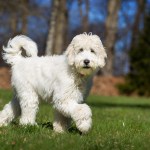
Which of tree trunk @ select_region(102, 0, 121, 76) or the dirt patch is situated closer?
the dirt patch

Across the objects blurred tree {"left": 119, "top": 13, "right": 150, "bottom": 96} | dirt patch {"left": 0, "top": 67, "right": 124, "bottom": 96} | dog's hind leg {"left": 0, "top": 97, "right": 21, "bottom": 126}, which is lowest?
dirt patch {"left": 0, "top": 67, "right": 124, "bottom": 96}

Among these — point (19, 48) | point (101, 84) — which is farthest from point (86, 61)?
point (101, 84)

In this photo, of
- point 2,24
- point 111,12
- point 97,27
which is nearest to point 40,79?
point 2,24

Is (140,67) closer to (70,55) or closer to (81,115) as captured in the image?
(70,55)

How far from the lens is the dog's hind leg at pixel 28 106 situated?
30.7 feet

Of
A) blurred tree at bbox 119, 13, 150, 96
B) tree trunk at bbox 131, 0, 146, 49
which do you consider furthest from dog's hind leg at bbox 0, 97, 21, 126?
tree trunk at bbox 131, 0, 146, 49

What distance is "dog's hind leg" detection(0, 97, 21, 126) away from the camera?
9.87m

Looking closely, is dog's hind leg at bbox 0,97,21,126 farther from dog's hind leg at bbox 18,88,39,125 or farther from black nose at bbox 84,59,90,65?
black nose at bbox 84,59,90,65

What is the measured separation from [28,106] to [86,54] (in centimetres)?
146

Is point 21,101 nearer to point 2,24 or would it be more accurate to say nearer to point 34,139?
point 34,139

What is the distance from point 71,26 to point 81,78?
5231cm

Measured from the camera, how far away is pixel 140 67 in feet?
113

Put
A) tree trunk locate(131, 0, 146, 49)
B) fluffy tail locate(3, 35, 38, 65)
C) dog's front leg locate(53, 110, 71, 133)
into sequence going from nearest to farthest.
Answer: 1. dog's front leg locate(53, 110, 71, 133)
2. fluffy tail locate(3, 35, 38, 65)
3. tree trunk locate(131, 0, 146, 49)

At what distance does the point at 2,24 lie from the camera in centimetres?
3362
